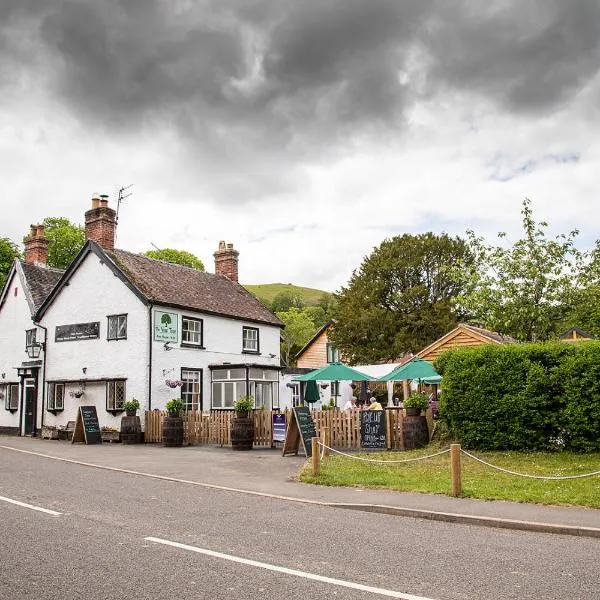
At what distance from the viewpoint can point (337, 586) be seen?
5930mm

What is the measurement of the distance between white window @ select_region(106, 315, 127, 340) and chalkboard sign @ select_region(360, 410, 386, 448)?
12666 millimetres

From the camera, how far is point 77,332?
1153 inches

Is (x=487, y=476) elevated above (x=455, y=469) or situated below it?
below

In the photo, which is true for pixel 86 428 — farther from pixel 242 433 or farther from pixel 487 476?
pixel 487 476

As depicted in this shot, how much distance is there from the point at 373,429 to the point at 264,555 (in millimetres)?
12320

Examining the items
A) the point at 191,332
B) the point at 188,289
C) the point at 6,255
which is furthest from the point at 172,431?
the point at 6,255

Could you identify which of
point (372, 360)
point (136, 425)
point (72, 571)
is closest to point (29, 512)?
point (72, 571)

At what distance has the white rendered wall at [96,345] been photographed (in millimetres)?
26641

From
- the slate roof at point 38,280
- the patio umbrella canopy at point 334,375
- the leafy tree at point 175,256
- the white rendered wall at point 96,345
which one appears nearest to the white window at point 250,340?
the white rendered wall at point 96,345

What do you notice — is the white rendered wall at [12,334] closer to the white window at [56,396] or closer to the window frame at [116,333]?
the white window at [56,396]

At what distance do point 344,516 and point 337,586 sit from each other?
13.0 ft

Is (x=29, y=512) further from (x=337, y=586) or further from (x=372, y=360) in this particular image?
(x=372, y=360)

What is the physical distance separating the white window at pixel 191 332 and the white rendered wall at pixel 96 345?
2.18m

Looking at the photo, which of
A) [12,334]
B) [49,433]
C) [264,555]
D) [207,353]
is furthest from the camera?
[12,334]
